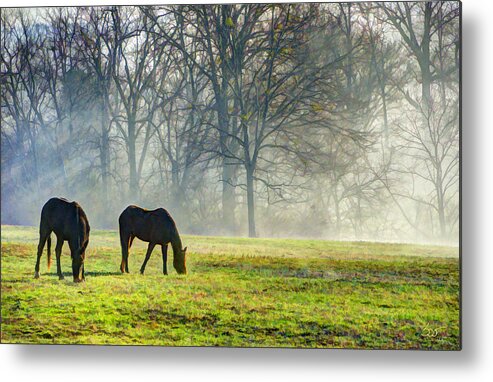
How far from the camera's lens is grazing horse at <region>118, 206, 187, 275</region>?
760cm

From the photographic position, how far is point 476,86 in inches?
284

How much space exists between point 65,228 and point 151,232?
2.36 feet

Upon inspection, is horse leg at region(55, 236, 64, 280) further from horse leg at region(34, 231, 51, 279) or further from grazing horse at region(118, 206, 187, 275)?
grazing horse at region(118, 206, 187, 275)

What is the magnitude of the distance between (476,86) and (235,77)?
1.88 m

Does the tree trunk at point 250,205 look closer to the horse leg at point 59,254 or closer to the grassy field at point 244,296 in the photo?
the grassy field at point 244,296

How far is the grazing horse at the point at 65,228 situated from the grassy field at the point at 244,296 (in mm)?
61

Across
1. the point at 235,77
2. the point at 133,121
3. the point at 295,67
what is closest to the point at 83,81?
the point at 133,121

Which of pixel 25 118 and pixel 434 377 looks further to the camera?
pixel 25 118

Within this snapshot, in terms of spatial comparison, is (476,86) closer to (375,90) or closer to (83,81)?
(375,90)

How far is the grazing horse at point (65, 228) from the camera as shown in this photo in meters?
7.70

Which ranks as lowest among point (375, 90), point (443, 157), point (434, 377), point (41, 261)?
point (434, 377)

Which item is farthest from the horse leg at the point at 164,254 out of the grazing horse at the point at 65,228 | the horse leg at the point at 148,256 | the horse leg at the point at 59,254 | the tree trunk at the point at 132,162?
the horse leg at the point at 59,254
